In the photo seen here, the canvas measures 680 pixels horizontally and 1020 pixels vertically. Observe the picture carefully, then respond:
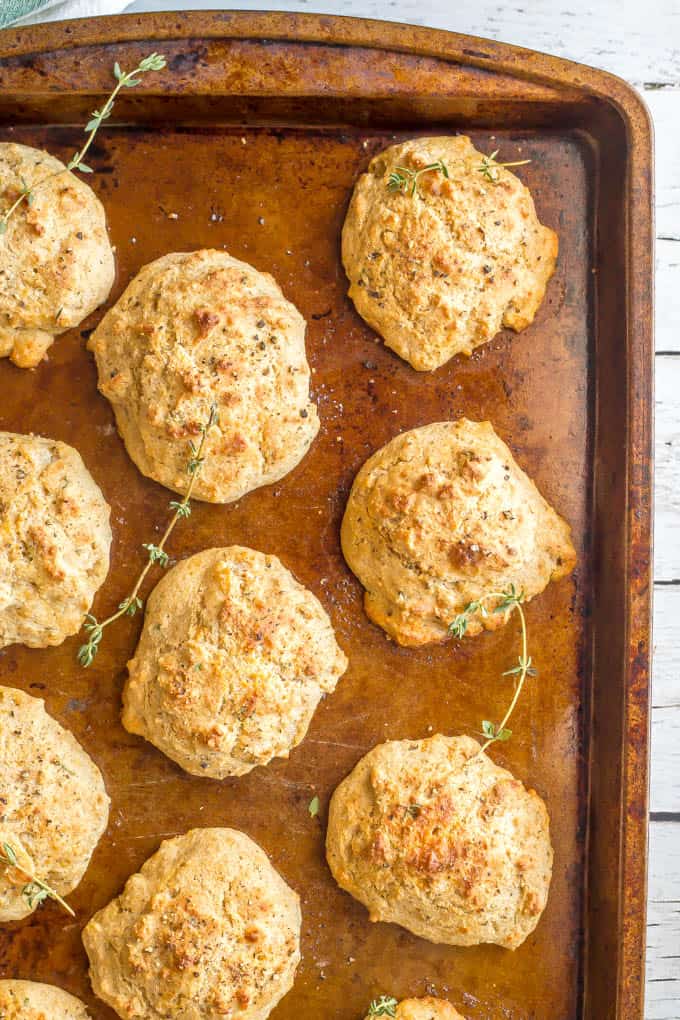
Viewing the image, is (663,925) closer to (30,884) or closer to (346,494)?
(346,494)

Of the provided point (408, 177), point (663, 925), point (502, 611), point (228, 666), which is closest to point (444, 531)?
point (502, 611)

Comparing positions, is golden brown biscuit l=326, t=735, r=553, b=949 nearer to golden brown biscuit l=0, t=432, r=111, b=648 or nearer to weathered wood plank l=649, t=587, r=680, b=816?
weathered wood plank l=649, t=587, r=680, b=816

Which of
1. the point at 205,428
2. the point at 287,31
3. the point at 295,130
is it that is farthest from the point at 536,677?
the point at 287,31

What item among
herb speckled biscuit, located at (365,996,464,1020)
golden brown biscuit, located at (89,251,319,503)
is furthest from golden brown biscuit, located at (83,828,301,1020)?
golden brown biscuit, located at (89,251,319,503)

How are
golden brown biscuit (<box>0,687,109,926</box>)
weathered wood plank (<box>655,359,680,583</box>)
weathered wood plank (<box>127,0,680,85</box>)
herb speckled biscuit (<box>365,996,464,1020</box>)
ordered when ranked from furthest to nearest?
weathered wood plank (<box>655,359,680,583</box>)
weathered wood plank (<box>127,0,680,85</box>)
herb speckled biscuit (<box>365,996,464,1020</box>)
golden brown biscuit (<box>0,687,109,926</box>)

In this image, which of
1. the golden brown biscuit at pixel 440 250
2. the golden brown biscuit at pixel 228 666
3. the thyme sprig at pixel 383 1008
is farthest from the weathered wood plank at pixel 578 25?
the thyme sprig at pixel 383 1008
